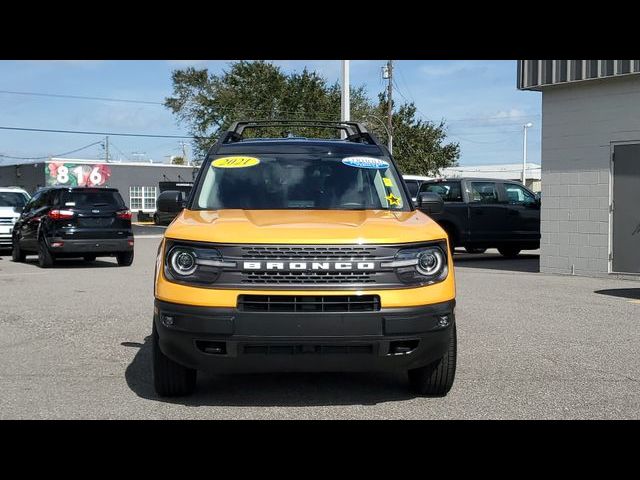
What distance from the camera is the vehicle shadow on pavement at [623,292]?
38.8 feet

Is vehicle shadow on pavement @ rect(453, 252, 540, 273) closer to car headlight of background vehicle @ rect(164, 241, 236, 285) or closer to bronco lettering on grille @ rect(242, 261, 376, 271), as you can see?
bronco lettering on grille @ rect(242, 261, 376, 271)

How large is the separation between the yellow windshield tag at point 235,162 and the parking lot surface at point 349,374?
1.72 m

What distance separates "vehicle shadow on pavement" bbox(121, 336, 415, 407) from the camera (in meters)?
5.62

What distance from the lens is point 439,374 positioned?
220 inches

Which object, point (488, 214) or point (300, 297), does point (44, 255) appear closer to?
point (488, 214)

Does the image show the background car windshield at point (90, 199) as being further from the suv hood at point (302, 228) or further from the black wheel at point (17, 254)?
the suv hood at point (302, 228)

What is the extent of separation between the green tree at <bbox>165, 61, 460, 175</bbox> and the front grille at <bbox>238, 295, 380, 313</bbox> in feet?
120

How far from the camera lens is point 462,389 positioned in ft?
19.5

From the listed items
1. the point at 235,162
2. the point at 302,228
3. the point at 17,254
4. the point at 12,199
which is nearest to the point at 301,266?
the point at 302,228

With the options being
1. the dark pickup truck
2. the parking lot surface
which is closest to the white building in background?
the dark pickup truck

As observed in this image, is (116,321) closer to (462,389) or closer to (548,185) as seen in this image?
(462,389)

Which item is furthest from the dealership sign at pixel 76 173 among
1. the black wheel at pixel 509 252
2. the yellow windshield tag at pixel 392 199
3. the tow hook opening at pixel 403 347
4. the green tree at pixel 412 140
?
the tow hook opening at pixel 403 347
